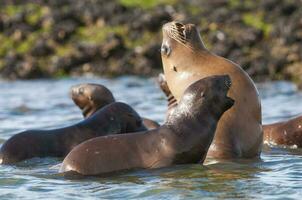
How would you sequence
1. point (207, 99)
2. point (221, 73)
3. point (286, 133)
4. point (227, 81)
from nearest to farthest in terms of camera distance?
point (207, 99)
point (227, 81)
point (221, 73)
point (286, 133)

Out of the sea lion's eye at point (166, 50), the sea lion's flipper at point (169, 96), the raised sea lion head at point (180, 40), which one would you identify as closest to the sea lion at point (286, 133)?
the sea lion's flipper at point (169, 96)

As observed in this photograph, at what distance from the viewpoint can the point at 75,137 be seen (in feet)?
38.2

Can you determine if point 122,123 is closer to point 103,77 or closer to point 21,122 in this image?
point 21,122

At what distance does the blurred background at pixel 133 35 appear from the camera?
29.6 meters

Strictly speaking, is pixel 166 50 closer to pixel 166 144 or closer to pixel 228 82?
pixel 228 82

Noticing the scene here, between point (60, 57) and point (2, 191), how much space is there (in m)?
23.6

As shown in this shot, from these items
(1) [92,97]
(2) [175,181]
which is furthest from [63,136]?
(2) [175,181]

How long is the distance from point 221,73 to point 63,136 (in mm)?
2034

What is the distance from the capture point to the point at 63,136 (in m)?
11.7

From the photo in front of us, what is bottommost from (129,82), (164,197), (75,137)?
(164,197)

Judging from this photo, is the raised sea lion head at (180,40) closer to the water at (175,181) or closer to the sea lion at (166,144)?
the water at (175,181)

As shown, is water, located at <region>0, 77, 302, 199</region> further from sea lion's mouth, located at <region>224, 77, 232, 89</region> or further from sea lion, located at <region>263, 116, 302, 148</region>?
sea lion's mouth, located at <region>224, 77, 232, 89</region>

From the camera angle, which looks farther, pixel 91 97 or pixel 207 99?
pixel 91 97

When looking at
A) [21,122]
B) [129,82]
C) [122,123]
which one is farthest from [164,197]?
[129,82]
